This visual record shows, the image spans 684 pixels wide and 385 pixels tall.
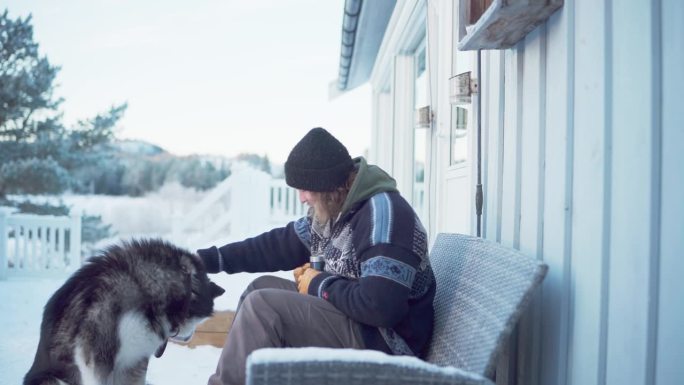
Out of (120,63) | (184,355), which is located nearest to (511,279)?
(184,355)

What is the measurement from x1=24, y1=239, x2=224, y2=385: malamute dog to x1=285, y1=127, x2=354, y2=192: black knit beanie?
633mm

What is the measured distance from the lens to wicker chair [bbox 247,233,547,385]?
3.05ft

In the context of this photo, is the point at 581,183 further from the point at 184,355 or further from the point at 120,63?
the point at 120,63

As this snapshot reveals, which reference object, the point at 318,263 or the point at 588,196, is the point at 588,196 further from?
the point at 318,263

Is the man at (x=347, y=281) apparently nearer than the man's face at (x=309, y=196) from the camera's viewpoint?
Yes

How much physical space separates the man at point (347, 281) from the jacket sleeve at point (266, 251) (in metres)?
0.31

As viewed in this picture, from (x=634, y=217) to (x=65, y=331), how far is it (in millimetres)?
1844

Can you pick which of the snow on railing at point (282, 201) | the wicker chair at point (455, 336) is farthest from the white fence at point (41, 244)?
the wicker chair at point (455, 336)

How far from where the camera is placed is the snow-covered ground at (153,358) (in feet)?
9.27

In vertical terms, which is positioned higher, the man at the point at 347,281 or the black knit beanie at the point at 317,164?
the black knit beanie at the point at 317,164

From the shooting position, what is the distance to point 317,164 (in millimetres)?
1781

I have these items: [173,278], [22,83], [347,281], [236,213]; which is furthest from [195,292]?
[22,83]

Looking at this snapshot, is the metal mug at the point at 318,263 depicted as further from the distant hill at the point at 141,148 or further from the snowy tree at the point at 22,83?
the distant hill at the point at 141,148

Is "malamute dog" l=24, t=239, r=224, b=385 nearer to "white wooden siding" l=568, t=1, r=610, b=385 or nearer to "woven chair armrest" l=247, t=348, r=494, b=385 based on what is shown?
"woven chair armrest" l=247, t=348, r=494, b=385
